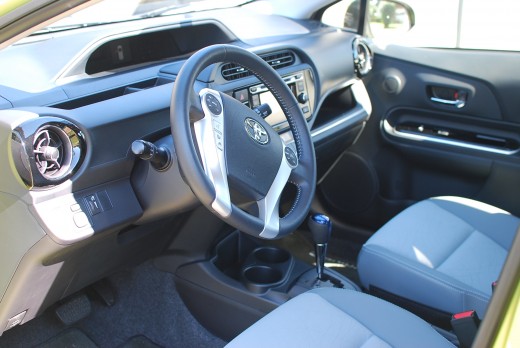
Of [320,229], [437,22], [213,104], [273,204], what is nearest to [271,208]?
[273,204]

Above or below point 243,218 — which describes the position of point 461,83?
below

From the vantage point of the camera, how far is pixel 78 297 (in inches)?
81.3

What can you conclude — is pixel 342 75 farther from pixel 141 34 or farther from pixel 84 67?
pixel 84 67

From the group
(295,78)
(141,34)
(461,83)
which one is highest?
(141,34)

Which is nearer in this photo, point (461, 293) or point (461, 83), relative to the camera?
point (461, 293)

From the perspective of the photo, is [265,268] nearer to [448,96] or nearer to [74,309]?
[74,309]

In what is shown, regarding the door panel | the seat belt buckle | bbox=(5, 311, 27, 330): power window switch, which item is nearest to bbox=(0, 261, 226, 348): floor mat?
bbox=(5, 311, 27, 330): power window switch

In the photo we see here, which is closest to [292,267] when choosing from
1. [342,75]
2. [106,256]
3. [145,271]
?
[145,271]

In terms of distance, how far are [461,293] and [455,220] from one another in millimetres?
378

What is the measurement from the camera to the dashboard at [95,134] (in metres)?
1.30

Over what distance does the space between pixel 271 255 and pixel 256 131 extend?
0.83 meters

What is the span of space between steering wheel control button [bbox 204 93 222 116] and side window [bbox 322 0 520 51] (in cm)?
148

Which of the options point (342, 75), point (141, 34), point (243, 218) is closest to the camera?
point (243, 218)

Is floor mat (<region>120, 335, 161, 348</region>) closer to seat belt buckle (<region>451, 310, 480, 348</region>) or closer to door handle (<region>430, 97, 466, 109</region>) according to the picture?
seat belt buckle (<region>451, 310, 480, 348</region>)
